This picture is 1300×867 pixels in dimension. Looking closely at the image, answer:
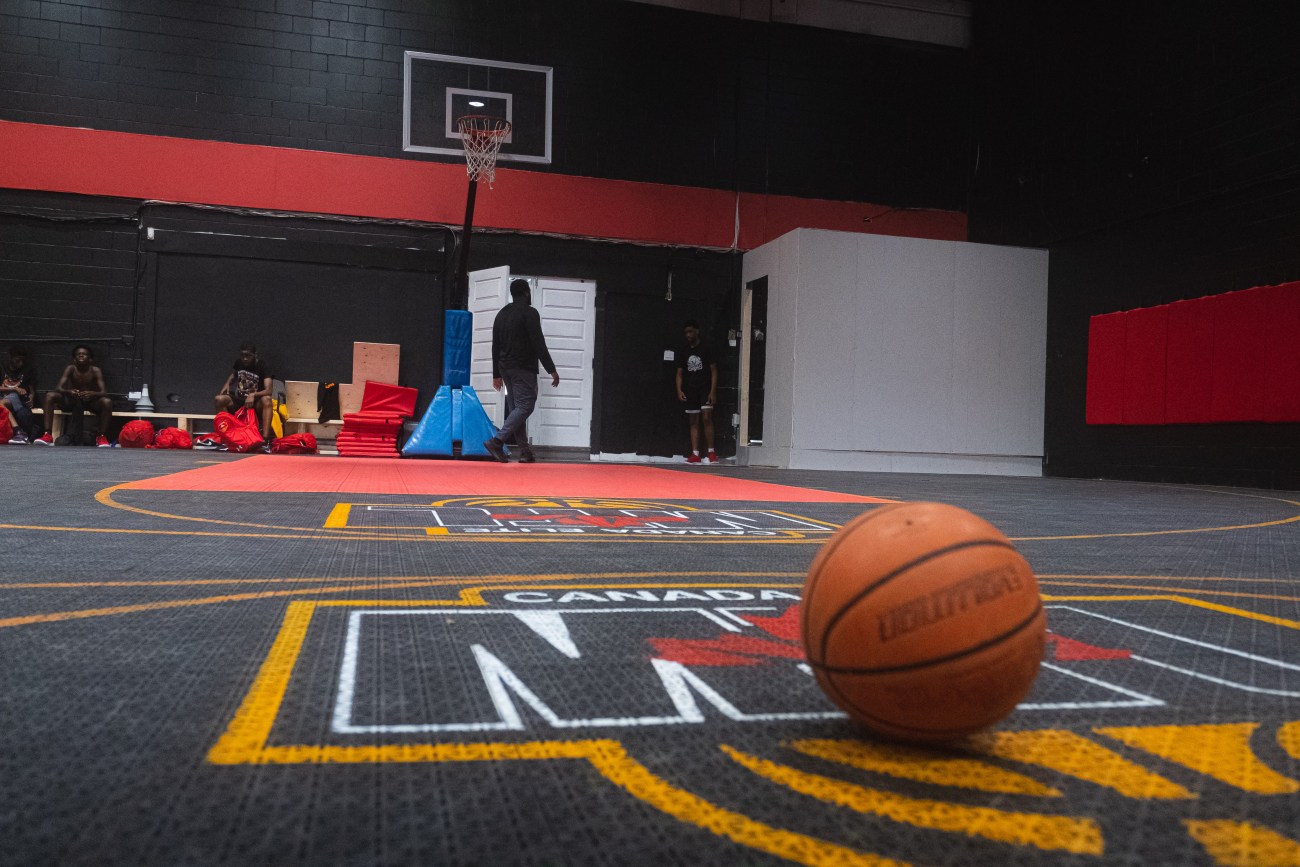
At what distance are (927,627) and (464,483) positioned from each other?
210 inches

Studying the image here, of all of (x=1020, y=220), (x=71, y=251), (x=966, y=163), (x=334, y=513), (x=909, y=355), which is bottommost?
(x=334, y=513)

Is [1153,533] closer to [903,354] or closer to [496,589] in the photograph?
[496,589]

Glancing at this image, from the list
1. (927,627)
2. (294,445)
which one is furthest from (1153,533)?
(294,445)

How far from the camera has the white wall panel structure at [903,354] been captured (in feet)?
37.6

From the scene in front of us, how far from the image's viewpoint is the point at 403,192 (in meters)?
12.2

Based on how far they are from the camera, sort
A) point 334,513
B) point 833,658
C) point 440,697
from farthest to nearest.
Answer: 1. point 334,513
2. point 440,697
3. point 833,658

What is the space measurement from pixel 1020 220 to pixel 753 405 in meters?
4.47

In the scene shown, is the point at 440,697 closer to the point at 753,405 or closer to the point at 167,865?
the point at 167,865

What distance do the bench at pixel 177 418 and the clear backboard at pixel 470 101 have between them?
12.7 ft

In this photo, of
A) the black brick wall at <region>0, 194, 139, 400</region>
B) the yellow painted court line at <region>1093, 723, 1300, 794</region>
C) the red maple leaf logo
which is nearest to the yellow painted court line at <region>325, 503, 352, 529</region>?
the red maple leaf logo

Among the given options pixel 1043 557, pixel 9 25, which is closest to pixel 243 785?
pixel 1043 557

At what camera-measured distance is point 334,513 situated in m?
3.97

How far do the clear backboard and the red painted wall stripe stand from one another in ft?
1.12

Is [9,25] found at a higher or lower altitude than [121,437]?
higher
